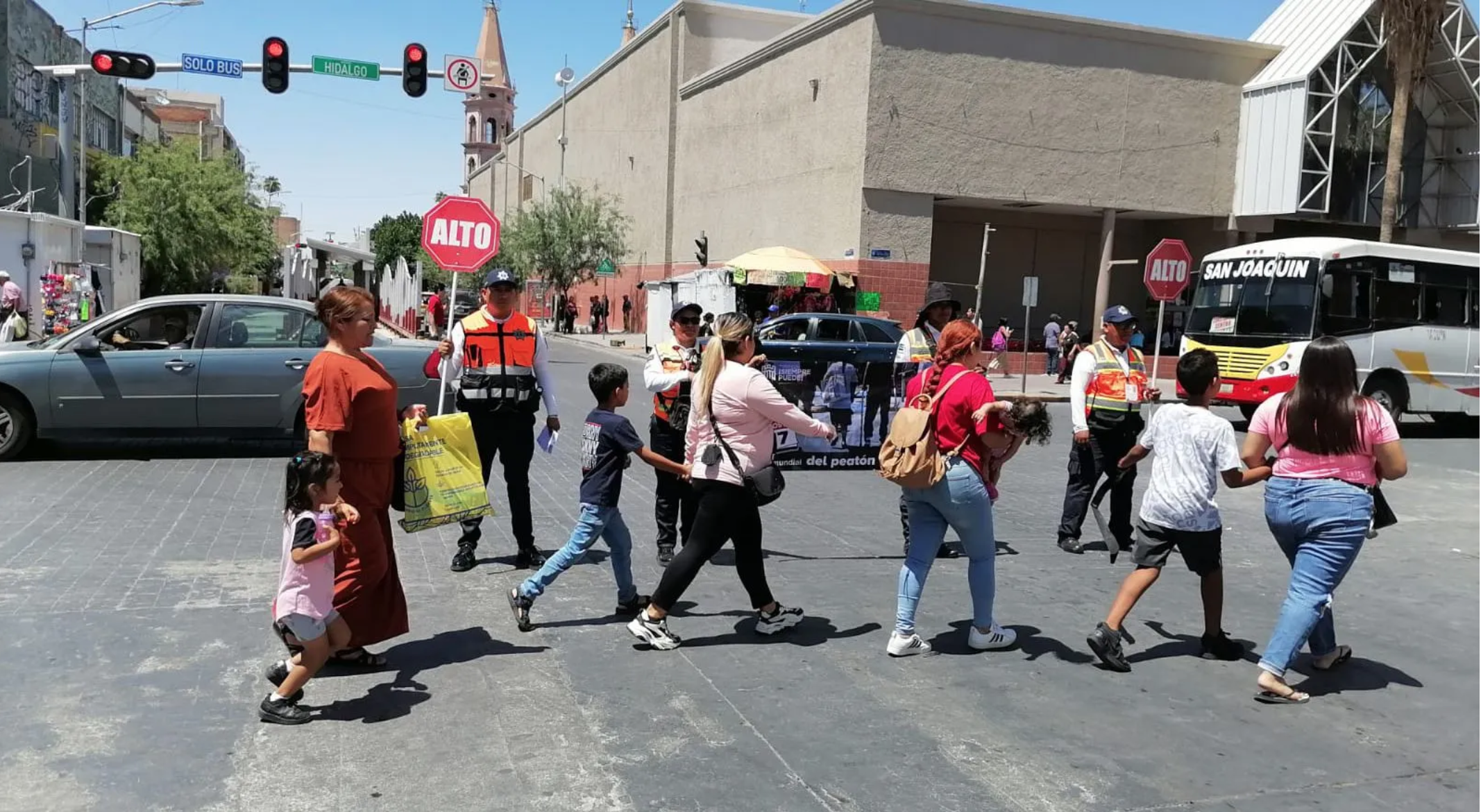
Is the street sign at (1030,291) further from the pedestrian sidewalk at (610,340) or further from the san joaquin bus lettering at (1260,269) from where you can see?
the pedestrian sidewalk at (610,340)

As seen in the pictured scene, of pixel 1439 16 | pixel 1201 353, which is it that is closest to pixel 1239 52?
pixel 1439 16

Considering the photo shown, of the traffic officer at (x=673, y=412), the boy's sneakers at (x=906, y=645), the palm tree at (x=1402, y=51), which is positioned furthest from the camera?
the palm tree at (x=1402, y=51)

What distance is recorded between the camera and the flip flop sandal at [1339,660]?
18.5 ft

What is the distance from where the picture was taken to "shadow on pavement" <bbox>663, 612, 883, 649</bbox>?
5.79 metres

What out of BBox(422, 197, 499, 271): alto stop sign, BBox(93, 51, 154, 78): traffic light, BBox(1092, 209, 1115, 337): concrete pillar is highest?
BBox(93, 51, 154, 78): traffic light

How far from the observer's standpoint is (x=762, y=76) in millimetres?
37156

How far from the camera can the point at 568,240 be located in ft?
160

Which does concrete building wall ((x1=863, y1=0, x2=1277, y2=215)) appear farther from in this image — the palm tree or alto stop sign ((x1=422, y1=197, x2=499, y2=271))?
alto stop sign ((x1=422, y1=197, x2=499, y2=271))

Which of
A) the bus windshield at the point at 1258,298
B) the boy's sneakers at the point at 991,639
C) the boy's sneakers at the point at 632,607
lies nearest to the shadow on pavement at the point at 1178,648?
the boy's sneakers at the point at 991,639

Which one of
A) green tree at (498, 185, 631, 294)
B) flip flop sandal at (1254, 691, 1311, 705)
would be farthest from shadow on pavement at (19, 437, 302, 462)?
green tree at (498, 185, 631, 294)

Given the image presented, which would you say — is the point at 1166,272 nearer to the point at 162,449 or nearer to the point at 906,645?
the point at 162,449

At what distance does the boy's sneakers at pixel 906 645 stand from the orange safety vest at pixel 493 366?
109 inches

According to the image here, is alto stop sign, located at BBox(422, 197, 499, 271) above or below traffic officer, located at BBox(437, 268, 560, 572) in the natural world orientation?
above

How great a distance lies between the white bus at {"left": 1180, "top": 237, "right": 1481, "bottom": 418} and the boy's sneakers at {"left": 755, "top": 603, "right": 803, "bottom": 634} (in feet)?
46.1
